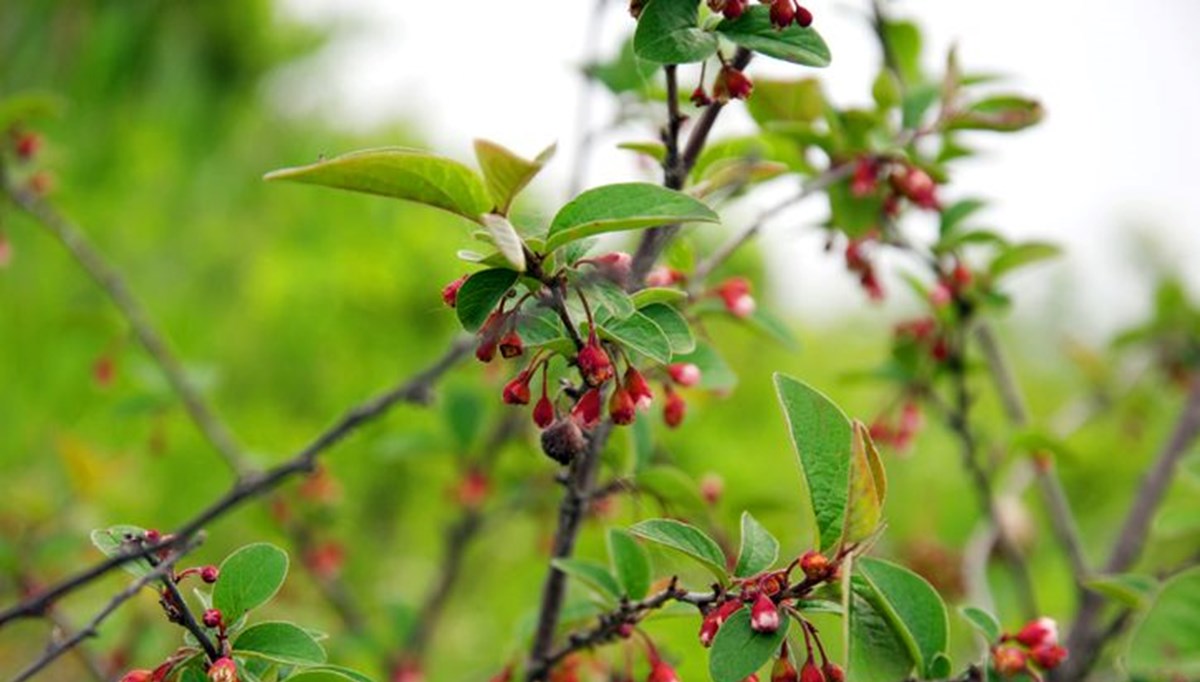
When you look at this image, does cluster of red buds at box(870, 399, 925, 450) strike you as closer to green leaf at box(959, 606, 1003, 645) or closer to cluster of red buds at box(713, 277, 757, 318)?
cluster of red buds at box(713, 277, 757, 318)

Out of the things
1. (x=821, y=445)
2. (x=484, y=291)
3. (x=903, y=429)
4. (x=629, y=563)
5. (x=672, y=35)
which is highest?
(x=672, y=35)

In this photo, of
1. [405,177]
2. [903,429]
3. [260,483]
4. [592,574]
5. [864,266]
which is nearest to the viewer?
[405,177]

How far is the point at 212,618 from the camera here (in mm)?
640

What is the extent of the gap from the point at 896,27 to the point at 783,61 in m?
0.53

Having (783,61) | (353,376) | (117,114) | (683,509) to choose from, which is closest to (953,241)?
(683,509)

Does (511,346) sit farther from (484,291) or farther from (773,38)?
(773,38)

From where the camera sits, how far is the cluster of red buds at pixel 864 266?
99 centimetres

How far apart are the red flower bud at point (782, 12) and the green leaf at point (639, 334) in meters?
0.17

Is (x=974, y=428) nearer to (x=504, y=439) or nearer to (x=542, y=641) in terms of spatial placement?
(x=504, y=439)

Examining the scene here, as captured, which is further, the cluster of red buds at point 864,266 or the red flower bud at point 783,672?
the cluster of red buds at point 864,266

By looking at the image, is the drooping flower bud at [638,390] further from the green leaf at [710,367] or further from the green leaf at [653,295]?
the green leaf at [710,367]

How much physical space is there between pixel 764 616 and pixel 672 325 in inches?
6.6

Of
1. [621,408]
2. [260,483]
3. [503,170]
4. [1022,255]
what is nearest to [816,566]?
[621,408]

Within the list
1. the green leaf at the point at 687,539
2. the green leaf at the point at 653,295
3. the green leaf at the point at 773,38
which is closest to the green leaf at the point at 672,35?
the green leaf at the point at 773,38
